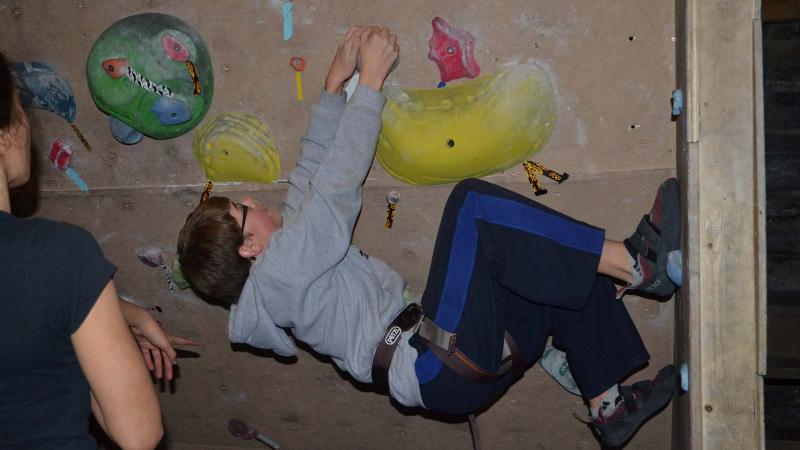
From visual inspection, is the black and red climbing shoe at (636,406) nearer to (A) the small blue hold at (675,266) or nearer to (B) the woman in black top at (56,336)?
(A) the small blue hold at (675,266)

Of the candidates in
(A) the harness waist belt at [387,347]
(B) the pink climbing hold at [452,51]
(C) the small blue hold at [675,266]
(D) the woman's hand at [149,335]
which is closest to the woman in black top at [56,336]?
(D) the woman's hand at [149,335]

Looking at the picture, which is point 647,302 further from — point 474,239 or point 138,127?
point 138,127

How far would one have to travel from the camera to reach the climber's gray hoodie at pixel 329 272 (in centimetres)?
168

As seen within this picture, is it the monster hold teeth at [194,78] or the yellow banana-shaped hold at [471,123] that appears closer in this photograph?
the yellow banana-shaped hold at [471,123]

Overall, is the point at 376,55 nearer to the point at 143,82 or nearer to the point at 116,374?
the point at 143,82

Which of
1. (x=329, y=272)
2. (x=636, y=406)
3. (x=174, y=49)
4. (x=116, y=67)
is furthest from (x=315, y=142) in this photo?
(x=636, y=406)

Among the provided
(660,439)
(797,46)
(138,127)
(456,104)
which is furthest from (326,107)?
(797,46)

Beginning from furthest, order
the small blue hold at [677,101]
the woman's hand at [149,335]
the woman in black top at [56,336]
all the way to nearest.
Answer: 1. the woman's hand at [149,335]
2. the small blue hold at [677,101]
3. the woman in black top at [56,336]

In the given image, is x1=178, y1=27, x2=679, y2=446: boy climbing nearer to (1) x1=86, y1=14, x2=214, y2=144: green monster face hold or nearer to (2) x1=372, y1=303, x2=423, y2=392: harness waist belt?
(2) x1=372, y1=303, x2=423, y2=392: harness waist belt

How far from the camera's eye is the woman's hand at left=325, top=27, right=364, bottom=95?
1852 mm

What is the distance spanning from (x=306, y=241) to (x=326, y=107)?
1.33ft

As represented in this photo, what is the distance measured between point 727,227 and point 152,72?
1522mm

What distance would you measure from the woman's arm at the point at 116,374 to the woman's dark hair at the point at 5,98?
0.32 metres

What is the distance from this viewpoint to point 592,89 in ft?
5.88
